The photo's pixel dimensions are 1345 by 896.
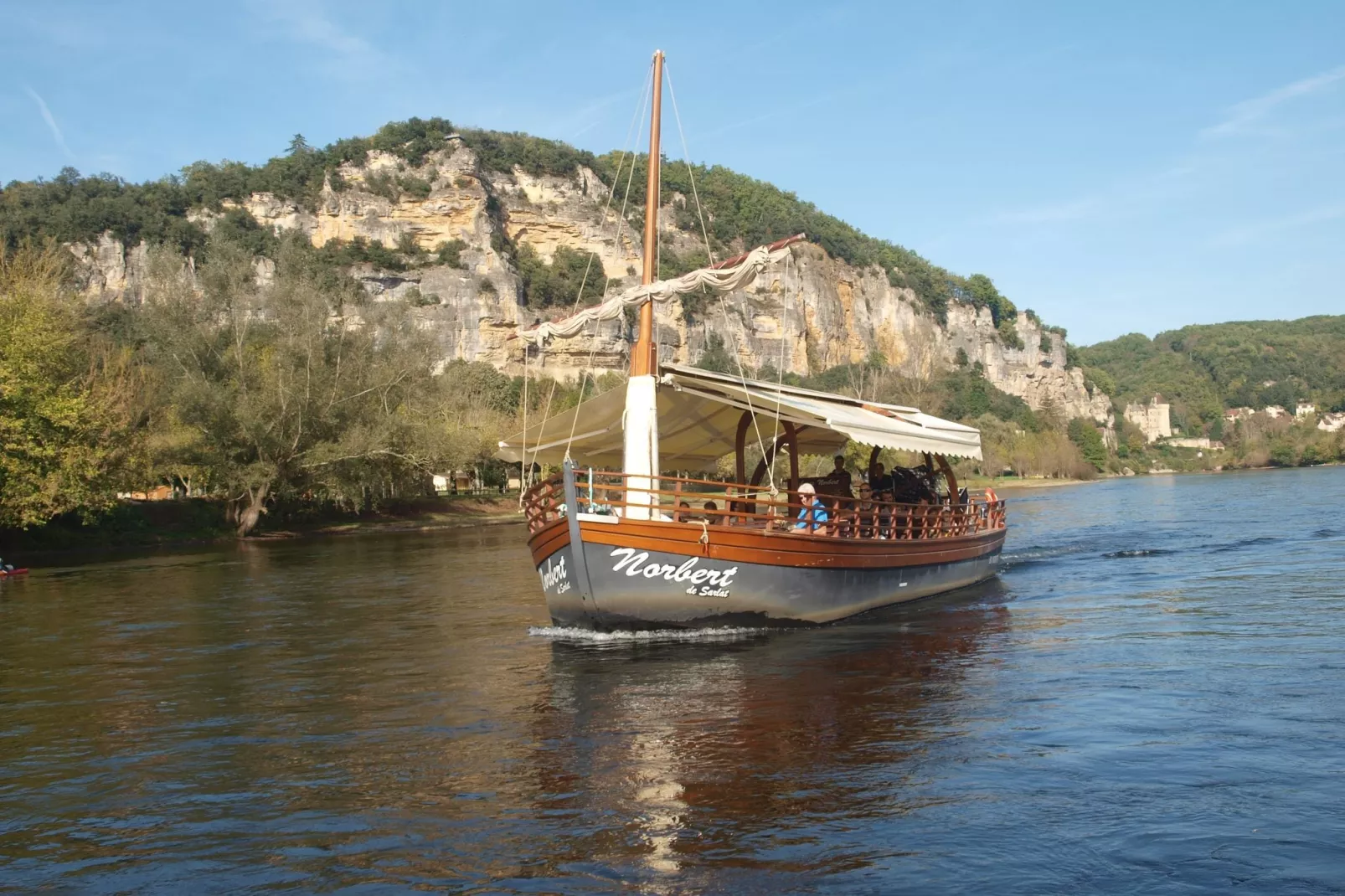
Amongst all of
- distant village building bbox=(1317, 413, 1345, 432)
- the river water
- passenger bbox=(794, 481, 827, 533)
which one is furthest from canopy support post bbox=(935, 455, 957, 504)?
distant village building bbox=(1317, 413, 1345, 432)

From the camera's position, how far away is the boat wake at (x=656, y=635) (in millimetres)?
15781

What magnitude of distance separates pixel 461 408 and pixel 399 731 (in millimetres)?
65490

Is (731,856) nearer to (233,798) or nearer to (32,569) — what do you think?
(233,798)

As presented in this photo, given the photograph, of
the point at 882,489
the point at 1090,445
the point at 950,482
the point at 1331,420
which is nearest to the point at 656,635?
the point at 882,489

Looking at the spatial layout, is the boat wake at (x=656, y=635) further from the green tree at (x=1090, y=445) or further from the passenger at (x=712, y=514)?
the green tree at (x=1090, y=445)

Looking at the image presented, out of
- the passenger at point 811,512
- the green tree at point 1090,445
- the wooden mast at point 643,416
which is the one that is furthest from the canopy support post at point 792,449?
the green tree at point 1090,445

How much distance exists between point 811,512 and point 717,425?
3575 millimetres

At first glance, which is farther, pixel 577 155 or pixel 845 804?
pixel 577 155

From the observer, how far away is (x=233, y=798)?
348 inches

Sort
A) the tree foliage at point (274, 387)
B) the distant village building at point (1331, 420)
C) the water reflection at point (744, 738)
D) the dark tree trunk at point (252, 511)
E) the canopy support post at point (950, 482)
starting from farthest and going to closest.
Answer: the distant village building at point (1331, 420) → the dark tree trunk at point (252, 511) → the tree foliage at point (274, 387) → the canopy support post at point (950, 482) → the water reflection at point (744, 738)

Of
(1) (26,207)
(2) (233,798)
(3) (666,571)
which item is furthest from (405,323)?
(1) (26,207)

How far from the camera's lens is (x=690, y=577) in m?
14.9

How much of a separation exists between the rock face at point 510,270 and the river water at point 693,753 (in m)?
101

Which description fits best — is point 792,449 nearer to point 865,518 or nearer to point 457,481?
point 865,518
